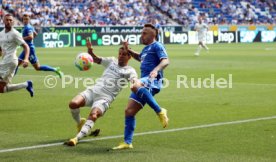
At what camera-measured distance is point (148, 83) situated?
967 cm

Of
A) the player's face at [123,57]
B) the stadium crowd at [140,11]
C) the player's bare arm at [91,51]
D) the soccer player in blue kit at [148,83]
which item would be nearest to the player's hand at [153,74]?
the soccer player in blue kit at [148,83]

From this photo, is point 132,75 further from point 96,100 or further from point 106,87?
point 96,100

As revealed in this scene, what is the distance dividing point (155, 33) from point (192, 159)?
2259 millimetres

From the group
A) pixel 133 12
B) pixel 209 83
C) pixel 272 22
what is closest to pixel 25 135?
pixel 209 83

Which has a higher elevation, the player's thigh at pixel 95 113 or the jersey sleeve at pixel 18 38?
the jersey sleeve at pixel 18 38

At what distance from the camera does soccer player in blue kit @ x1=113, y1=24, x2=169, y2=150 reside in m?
9.43

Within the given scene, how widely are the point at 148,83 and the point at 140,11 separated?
52.3 m

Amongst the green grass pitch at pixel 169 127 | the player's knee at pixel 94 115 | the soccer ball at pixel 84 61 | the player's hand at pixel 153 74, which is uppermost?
the player's hand at pixel 153 74

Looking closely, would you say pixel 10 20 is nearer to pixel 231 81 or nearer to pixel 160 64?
pixel 160 64

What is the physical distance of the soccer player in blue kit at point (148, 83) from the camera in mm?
9430

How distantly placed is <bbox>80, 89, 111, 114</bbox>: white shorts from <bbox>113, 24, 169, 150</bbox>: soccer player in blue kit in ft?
1.81

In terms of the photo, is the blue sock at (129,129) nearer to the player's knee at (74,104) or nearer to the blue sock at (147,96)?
the blue sock at (147,96)

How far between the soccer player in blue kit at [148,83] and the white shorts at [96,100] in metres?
0.55

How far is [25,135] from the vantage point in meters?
10.7
